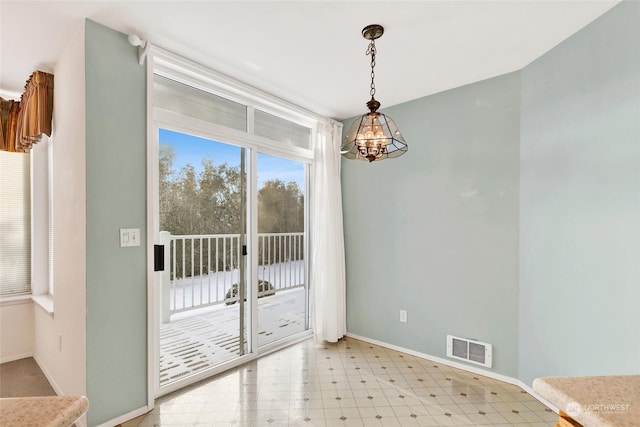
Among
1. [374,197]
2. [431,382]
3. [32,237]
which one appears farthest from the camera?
[374,197]

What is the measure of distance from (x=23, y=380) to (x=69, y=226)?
1.58m

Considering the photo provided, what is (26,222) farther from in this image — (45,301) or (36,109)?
(36,109)

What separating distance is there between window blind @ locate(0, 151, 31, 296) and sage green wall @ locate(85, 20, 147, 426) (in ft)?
6.64

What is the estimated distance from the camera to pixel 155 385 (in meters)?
2.31

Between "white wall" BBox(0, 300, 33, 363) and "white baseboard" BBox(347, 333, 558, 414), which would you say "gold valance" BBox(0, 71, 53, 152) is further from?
"white baseboard" BBox(347, 333, 558, 414)

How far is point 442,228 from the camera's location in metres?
2.95

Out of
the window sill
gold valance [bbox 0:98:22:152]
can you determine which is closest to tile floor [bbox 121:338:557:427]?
the window sill

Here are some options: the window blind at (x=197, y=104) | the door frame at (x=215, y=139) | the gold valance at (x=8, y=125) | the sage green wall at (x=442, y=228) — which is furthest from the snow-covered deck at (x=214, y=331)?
the gold valance at (x=8, y=125)

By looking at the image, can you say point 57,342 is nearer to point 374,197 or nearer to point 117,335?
point 117,335

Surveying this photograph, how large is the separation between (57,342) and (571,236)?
3801 mm

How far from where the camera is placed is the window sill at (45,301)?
2.66m

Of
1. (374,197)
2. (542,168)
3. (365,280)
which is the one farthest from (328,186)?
(542,168)

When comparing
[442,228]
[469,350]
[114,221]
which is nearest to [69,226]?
[114,221]

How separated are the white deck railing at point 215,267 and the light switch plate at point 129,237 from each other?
1.79 ft
